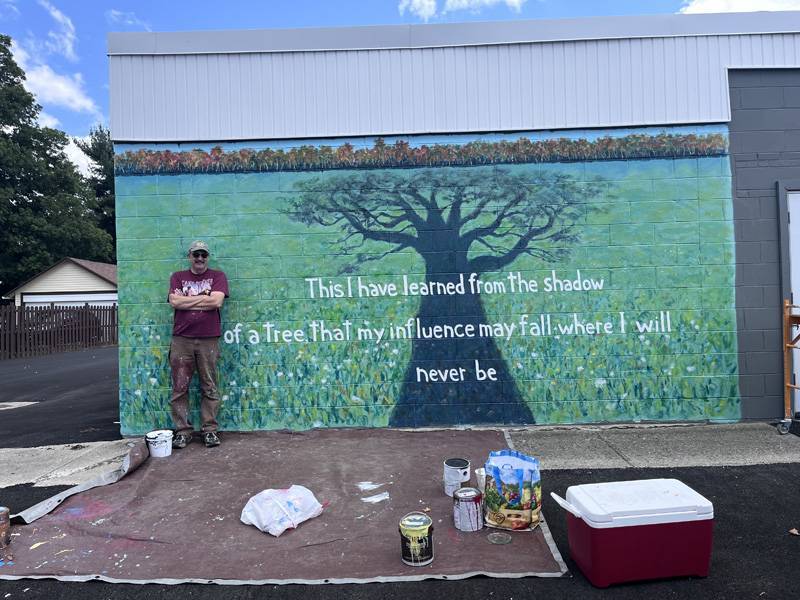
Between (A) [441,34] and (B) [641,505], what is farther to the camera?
(A) [441,34]

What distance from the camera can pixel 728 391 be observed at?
598 centimetres

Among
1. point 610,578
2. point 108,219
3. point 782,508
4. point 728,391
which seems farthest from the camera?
point 108,219

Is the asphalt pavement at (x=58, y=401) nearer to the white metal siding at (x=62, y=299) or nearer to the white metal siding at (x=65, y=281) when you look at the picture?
the white metal siding at (x=62, y=299)

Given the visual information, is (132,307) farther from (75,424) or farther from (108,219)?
(108,219)

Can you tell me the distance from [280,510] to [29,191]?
30.5 metres

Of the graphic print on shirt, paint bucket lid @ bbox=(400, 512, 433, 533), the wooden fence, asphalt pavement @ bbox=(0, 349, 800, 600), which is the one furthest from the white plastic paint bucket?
the wooden fence

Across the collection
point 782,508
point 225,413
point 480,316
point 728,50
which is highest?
point 728,50

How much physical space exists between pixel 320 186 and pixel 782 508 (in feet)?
16.8

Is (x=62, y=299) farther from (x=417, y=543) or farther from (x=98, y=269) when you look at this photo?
(x=417, y=543)

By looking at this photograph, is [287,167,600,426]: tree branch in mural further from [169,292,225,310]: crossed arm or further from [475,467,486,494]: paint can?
[475,467,486,494]: paint can

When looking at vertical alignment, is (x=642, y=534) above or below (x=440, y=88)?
below

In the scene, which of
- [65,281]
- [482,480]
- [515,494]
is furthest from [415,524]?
[65,281]

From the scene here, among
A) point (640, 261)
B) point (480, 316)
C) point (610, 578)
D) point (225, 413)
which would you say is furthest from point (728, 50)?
point (225, 413)

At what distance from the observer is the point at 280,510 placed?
12.4 feet
